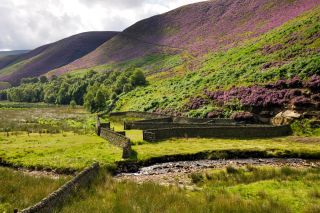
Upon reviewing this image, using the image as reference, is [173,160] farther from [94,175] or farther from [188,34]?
[188,34]

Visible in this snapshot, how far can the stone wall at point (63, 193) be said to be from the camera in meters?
15.3

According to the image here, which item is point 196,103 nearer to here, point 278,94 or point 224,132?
point 278,94

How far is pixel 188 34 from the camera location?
5906 inches

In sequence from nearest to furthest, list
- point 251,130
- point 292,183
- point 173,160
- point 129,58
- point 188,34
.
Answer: point 292,183 < point 173,160 < point 251,130 < point 188,34 < point 129,58

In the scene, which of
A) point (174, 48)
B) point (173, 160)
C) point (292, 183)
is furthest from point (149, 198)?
point (174, 48)

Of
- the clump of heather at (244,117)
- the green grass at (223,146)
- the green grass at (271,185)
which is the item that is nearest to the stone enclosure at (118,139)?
the green grass at (223,146)

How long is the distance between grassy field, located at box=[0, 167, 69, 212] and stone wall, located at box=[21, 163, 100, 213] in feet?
4.26

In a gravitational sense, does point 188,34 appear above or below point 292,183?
above

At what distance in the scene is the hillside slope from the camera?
356 feet

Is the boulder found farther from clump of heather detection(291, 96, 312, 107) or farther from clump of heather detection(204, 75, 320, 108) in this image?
clump of heather detection(204, 75, 320, 108)

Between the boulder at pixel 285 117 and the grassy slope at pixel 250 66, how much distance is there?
11.3m

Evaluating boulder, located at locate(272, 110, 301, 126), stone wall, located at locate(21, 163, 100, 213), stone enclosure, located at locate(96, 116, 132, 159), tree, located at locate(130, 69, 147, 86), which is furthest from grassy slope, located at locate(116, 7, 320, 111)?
stone wall, located at locate(21, 163, 100, 213)

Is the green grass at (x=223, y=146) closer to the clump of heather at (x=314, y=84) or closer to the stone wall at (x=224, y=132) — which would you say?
the stone wall at (x=224, y=132)

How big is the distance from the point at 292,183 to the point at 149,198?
9.89 m
